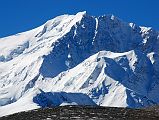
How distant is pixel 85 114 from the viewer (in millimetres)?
26094

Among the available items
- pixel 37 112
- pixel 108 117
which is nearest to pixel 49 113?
pixel 37 112

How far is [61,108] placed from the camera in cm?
2816

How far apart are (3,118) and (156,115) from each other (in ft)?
19.4

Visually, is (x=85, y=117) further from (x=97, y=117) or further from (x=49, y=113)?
(x=49, y=113)

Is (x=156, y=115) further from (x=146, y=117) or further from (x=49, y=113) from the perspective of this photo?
(x=49, y=113)

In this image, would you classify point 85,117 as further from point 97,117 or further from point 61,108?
point 61,108

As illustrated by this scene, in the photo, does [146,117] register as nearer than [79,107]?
Yes

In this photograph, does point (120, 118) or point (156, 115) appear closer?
point (120, 118)

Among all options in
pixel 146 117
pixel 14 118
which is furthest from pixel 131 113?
pixel 14 118

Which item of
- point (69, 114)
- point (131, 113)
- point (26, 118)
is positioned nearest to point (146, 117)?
point (131, 113)

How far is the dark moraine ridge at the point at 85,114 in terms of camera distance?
25.5 metres

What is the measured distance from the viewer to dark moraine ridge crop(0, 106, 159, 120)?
25.5 metres

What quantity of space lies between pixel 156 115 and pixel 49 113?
4144mm

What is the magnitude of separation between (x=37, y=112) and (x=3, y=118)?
138 centimetres
